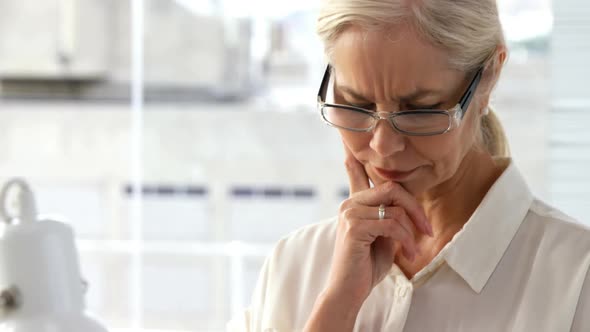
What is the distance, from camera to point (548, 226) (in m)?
1.24

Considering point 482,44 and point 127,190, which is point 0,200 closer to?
point 482,44

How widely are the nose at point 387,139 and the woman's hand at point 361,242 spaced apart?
66 millimetres

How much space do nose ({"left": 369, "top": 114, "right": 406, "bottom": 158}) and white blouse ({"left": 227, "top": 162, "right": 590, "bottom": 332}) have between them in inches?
7.6

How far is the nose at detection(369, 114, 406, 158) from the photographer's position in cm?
117

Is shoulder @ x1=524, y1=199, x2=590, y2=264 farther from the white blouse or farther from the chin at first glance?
the chin

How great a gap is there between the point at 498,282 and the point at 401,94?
1.04 ft

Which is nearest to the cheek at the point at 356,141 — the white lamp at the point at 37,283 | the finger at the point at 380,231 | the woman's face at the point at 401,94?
the woman's face at the point at 401,94

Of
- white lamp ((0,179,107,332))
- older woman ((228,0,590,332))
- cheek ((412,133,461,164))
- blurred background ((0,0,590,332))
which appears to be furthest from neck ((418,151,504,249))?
blurred background ((0,0,590,332))

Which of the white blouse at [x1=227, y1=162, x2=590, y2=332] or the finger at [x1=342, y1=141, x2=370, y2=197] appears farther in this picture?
the finger at [x1=342, y1=141, x2=370, y2=197]

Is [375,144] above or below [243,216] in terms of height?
above

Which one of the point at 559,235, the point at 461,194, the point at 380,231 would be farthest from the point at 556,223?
the point at 380,231

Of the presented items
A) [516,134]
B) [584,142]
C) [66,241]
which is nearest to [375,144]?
[66,241]

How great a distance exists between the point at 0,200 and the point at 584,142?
2.38 metres

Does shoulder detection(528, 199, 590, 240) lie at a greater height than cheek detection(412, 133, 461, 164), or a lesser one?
lesser
